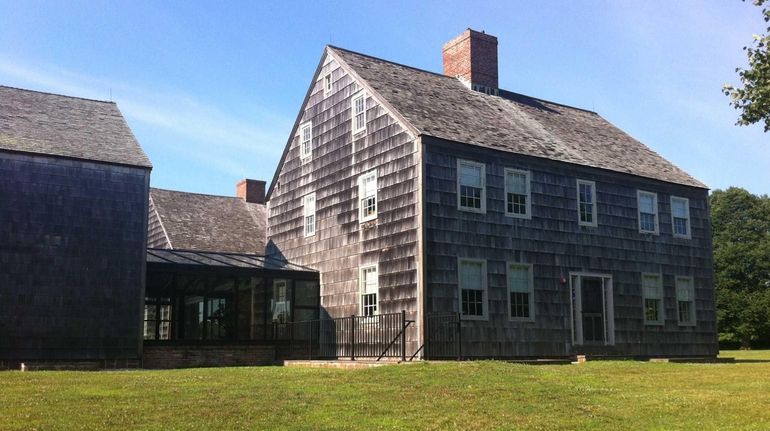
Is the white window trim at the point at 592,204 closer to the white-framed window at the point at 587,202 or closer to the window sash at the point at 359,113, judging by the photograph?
the white-framed window at the point at 587,202

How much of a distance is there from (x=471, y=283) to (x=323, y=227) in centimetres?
601

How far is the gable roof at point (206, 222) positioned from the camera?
3141 centimetres

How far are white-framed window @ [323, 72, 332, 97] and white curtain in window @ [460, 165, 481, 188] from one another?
631 cm

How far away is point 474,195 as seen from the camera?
71.0 feet

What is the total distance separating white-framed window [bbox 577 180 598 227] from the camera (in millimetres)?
23781

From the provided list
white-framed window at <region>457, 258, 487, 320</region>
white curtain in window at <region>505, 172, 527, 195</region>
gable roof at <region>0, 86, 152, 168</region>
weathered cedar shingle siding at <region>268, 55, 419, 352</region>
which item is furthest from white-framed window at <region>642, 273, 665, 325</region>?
gable roof at <region>0, 86, 152, 168</region>

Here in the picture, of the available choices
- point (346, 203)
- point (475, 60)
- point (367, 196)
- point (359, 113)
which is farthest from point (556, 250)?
point (475, 60)

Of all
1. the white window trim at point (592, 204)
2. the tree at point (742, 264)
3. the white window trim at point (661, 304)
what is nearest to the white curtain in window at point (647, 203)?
the white window trim at point (661, 304)

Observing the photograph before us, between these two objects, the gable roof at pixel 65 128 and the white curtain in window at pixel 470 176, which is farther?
the gable roof at pixel 65 128

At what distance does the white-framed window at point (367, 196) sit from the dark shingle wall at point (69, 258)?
626 centimetres

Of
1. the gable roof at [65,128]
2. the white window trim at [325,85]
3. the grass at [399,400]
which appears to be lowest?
the grass at [399,400]

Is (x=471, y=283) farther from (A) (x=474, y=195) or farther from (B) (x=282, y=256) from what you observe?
(B) (x=282, y=256)

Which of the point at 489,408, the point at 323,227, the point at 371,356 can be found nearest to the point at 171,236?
the point at 323,227

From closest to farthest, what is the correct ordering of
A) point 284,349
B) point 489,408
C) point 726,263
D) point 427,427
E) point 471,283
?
1. point 427,427
2. point 489,408
3. point 471,283
4. point 284,349
5. point 726,263
